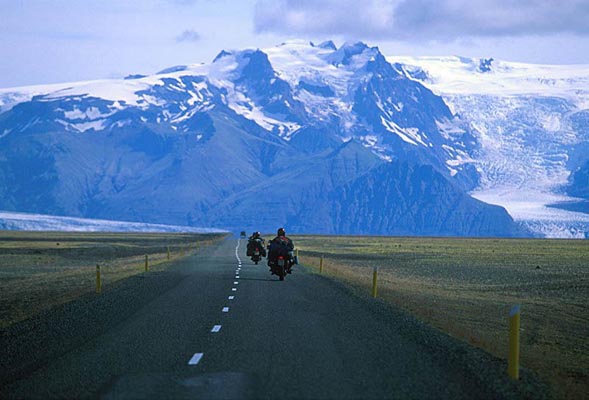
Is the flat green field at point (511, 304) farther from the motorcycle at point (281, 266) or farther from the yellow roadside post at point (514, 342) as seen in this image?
the motorcycle at point (281, 266)

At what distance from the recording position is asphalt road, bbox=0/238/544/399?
15250mm

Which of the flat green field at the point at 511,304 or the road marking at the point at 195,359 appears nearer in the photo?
the road marking at the point at 195,359

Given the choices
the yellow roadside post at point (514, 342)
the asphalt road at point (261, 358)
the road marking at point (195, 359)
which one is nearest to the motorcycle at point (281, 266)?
the asphalt road at point (261, 358)

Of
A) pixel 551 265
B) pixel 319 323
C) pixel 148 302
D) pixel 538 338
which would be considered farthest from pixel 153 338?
pixel 551 265

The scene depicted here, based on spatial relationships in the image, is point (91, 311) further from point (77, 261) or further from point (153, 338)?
point (77, 261)

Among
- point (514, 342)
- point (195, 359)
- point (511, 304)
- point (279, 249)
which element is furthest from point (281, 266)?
point (514, 342)

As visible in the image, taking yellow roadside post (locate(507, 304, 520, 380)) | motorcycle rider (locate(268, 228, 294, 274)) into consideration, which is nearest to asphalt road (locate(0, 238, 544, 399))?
yellow roadside post (locate(507, 304, 520, 380))

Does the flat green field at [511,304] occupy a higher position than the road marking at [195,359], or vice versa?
the flat green field at [511,304]

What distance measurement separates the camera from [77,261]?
87.5 metres

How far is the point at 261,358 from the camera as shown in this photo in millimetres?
18469

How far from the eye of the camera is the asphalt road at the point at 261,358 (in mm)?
15250

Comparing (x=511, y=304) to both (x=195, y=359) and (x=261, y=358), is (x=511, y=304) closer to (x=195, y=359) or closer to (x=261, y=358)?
(x=261, y=358)

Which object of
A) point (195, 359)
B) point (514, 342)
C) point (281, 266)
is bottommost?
point (195, 359)

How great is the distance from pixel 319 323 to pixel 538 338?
820 centimetres
